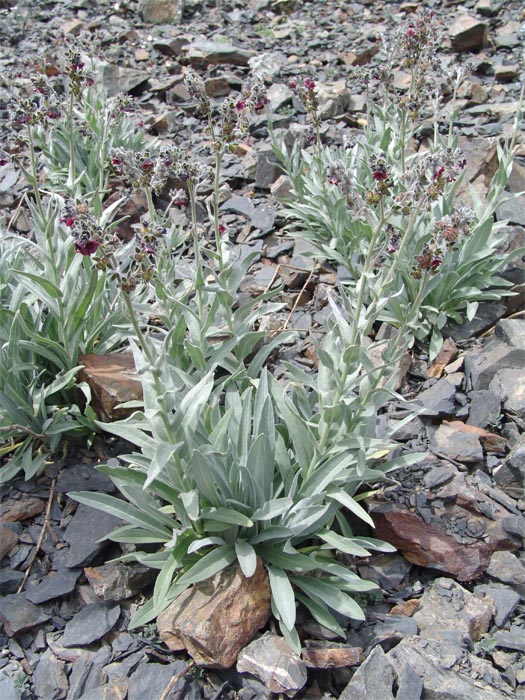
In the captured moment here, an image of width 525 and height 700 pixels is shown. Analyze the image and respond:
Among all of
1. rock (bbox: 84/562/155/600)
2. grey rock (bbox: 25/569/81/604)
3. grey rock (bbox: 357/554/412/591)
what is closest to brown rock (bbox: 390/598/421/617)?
grey rock (bbox: 357/554/412/591)

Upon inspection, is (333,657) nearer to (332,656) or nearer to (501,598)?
(332,656)

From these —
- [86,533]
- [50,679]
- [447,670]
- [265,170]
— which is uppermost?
[265,170]

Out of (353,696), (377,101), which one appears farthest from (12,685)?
(377,101)

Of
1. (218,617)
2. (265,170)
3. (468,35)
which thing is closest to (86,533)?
(218,617)

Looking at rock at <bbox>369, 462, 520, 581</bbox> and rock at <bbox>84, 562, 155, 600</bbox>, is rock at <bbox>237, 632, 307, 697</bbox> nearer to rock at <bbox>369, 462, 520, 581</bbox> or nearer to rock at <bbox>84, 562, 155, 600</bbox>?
rock at <bbox>84, 562, 155, 600</bbox>

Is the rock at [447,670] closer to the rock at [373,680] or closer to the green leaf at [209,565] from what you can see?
the rock at [373,680]

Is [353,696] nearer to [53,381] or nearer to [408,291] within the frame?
[53,381]

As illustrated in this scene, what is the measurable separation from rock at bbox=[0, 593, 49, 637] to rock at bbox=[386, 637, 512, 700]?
1.74 meters

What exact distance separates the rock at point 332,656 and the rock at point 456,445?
1.41 metres

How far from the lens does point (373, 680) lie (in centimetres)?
266

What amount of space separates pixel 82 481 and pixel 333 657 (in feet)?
5.96

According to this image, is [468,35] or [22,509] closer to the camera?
[22,509]

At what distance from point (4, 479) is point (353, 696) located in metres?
2.31

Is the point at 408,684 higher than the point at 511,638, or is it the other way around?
the point at 408,684
